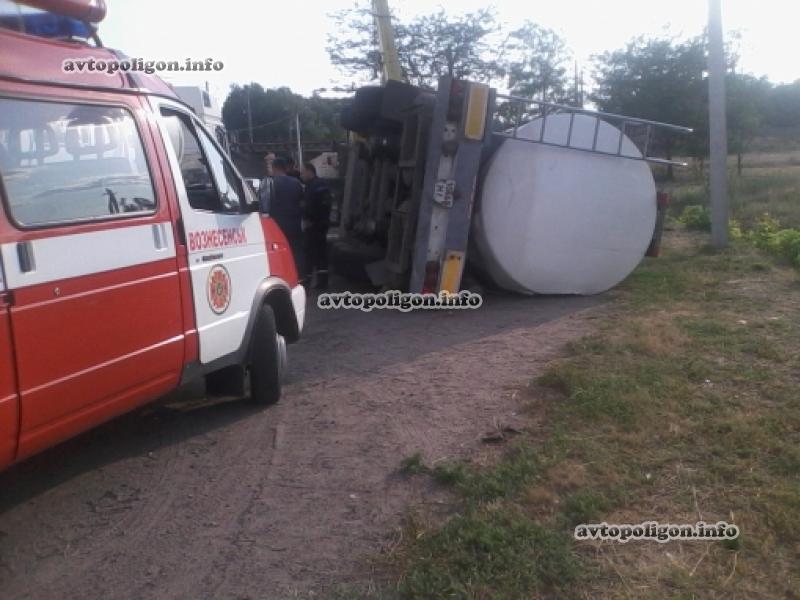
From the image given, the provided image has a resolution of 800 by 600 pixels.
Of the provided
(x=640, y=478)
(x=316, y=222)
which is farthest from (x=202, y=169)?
(x=316, y=222)

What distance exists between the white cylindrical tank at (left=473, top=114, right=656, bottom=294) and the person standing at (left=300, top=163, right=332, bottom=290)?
2.56 m

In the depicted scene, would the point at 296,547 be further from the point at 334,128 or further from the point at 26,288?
the point at 334,128

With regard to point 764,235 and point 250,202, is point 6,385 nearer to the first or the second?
point 250,202

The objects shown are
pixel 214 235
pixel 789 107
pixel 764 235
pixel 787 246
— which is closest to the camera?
pixel 214 235

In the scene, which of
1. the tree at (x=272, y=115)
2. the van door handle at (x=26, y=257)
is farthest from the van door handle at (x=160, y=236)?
the tree at (x=272, y=115)

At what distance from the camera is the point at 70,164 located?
3.82 meters

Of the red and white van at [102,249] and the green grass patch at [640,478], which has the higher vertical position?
the red and white van at [102,249]

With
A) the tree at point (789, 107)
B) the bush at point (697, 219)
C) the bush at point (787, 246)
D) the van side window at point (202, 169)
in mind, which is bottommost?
the bush at point (697, 219)

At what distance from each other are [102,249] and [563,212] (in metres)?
5.93

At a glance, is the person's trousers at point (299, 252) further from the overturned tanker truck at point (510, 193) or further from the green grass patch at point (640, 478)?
the green grass patch at point (640, 478)

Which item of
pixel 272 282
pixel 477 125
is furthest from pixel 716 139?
pixel 272 282

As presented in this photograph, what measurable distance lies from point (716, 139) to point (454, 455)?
392 inches

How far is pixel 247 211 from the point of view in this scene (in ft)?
18.0

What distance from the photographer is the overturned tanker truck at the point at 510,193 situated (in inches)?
322
